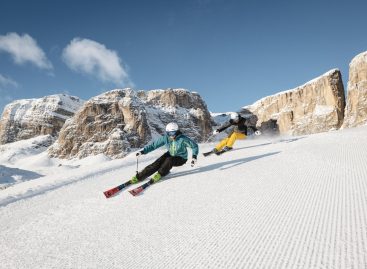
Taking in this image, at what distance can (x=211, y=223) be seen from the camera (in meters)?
4.32

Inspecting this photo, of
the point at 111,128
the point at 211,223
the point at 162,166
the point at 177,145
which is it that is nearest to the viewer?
the point at 211,223

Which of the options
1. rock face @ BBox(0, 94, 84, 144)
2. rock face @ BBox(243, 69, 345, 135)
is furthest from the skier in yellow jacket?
rock face @ BBox(0, 94, 84, 144)

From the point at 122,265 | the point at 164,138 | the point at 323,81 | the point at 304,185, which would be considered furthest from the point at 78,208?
the point at 323,81

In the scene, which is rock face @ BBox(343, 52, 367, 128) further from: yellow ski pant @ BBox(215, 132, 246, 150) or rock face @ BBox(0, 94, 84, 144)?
rock face @ BBox(0, 94, 84, 144)

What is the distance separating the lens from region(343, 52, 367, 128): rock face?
9269 cm

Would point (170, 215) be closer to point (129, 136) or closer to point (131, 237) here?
point (131, 237)

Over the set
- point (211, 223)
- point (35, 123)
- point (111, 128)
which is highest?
point (35, 123)

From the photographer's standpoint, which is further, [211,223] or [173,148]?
[173,148]

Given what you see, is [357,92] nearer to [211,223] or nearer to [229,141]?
[229,141]

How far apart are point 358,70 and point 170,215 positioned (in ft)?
364

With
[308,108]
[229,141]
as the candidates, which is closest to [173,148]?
[229,141]

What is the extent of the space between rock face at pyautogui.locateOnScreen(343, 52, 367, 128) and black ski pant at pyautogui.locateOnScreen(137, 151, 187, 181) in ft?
314

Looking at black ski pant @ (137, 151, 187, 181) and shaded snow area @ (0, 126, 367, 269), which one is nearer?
shaded snow area @ (0, 126, 367, 269)

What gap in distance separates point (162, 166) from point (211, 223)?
3.48 meters
